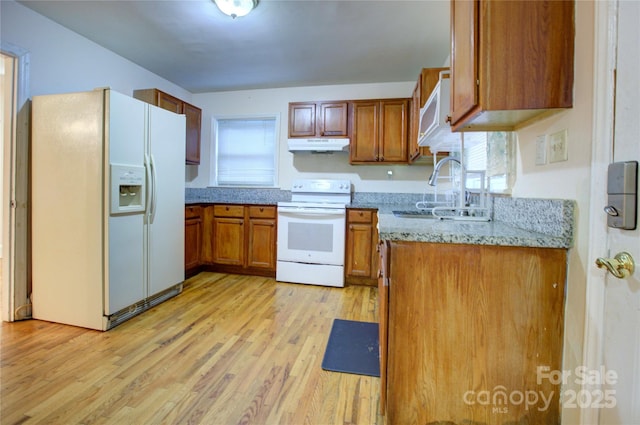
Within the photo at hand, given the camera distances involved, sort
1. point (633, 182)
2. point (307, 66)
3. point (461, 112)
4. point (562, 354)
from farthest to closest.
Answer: point (307, 66) < point (461, 112) < point (562, 354) < point (633, 182)

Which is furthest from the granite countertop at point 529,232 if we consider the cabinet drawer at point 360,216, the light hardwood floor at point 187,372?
the cabinet drawer at point 360,216

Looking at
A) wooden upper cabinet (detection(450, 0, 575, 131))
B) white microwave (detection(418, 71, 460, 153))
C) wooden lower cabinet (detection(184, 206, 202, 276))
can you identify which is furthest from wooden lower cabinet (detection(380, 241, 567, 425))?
wooden lower cabinet (detection(184, 206, 202, 276))

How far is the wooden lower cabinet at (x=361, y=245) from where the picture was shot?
3244 millimetres

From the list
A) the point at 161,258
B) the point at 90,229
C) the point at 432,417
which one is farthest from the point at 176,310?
the point at 432,417

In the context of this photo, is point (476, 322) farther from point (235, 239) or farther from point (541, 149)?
point (235, 239)

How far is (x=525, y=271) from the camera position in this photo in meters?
1.04

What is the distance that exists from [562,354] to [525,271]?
0.31 m

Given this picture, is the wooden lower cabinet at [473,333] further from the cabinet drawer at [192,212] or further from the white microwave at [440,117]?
the cabinet drawer at [192,212]

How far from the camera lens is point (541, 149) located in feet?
3.90

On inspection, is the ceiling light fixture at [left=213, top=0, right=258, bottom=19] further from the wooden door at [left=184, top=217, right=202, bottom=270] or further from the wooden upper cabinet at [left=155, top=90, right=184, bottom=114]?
the wooden door at [left=184, top=217, right=202, bottom=270]

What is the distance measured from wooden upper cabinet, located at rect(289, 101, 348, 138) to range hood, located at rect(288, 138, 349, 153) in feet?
0.42

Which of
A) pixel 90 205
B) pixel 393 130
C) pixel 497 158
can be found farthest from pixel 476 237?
pixel 393 130

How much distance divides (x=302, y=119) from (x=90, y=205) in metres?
2.32

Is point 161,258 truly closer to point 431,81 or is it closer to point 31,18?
point 31,18
